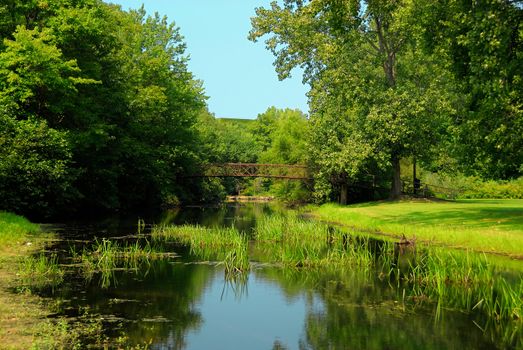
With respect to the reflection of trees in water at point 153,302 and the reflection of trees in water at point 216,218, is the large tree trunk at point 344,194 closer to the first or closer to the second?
the reflection of trees in water at point 216,218

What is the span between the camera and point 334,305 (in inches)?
551

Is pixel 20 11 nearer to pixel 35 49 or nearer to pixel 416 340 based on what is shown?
pixel 35 49

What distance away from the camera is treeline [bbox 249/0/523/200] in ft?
89.9

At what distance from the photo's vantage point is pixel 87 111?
36.9 meters

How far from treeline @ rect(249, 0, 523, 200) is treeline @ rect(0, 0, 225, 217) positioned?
1375 centimetres

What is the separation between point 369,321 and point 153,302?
5.56 metres

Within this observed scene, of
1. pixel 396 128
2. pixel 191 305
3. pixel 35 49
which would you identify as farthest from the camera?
pixel 396 128

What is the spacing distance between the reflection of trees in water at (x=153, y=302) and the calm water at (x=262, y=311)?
0.07 ft

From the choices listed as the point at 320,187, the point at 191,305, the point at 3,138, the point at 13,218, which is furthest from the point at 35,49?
the point at 320,187

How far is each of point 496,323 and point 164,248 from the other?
47.7 feet

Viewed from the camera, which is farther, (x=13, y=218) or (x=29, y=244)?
(x=13, y=218)

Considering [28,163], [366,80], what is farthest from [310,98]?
[28,163]

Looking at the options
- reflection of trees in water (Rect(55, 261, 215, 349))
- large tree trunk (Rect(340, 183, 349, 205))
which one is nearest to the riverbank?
reflection of trees in water (Rect(55, 261, 215, 349))

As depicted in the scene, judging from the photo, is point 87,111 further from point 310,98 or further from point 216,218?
point 310,98
